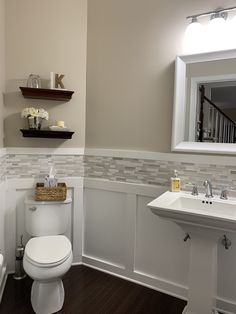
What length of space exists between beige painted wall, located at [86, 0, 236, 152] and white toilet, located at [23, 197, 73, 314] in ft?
2.39

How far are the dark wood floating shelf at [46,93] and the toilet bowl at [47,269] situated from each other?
46.6 inches

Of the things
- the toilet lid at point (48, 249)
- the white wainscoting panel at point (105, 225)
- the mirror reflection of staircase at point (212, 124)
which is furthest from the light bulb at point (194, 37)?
the toilet lid at point (48, 249)

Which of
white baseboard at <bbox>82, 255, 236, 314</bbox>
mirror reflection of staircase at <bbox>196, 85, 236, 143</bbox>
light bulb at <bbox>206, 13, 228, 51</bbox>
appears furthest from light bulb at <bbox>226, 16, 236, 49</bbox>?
white baseboard at <bbox>82, 255, 236, 314</bbox>

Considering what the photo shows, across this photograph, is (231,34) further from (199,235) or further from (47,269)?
(47,269)

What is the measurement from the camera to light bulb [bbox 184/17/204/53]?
1.86 m

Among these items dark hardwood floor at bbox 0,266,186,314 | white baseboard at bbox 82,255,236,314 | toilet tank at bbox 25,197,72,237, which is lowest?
dark hardwood floor at bbox 0,266,186,314

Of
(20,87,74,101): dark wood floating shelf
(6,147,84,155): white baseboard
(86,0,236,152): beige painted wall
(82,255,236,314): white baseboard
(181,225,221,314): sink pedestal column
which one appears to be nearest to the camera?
(181,225,221,314): sink pedestal column

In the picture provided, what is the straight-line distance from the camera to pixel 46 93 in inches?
85.6

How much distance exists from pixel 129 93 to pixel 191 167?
2.68ft

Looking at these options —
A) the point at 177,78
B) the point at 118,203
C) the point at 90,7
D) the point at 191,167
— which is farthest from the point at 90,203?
the point at 90,7

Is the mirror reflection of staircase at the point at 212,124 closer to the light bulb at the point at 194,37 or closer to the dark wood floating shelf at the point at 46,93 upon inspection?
the light bulb at the point at 194,37

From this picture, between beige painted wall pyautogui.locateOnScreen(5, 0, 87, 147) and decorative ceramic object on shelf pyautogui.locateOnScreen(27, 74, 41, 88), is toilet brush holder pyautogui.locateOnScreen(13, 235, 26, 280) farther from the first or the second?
decorative ceramic object on shelf pyautogui.locateOnScreen(27, 74, 41, 88)

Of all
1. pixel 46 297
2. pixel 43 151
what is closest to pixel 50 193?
pixel 43 151

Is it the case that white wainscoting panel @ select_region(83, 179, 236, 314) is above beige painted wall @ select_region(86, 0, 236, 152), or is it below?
below
